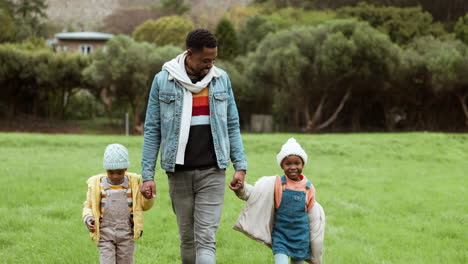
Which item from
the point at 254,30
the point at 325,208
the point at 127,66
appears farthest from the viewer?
the point at 254,30

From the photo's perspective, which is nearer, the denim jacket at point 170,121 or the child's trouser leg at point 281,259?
the denim jacket at point 170,121

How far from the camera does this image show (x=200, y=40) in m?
4.08

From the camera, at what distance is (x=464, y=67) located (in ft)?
101

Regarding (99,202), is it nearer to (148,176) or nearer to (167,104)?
(148,176)

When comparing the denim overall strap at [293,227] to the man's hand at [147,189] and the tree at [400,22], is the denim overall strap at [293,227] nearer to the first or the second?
the man's hand at [147,189]

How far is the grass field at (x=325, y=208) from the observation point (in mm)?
6246

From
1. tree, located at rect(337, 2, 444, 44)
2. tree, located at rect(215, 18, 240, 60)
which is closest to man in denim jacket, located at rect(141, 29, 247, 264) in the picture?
tree, located at rect(215, 18, 240, 60)

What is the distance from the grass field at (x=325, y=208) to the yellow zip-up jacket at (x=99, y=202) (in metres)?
1.58

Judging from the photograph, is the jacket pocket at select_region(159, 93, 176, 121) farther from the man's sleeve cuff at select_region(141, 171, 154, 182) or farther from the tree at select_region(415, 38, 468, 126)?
the tree at select_region(415, 38, 468, 126)

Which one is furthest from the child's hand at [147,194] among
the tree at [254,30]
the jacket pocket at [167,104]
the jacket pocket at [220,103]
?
the tree at [254,30]

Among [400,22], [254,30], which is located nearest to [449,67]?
[400,22]

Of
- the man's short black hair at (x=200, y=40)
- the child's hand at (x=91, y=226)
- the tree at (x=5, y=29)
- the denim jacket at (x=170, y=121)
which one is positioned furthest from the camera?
the tree at (x=5, y=29)

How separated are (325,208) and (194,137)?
5.64 meters

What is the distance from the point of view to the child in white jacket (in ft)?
14.8
